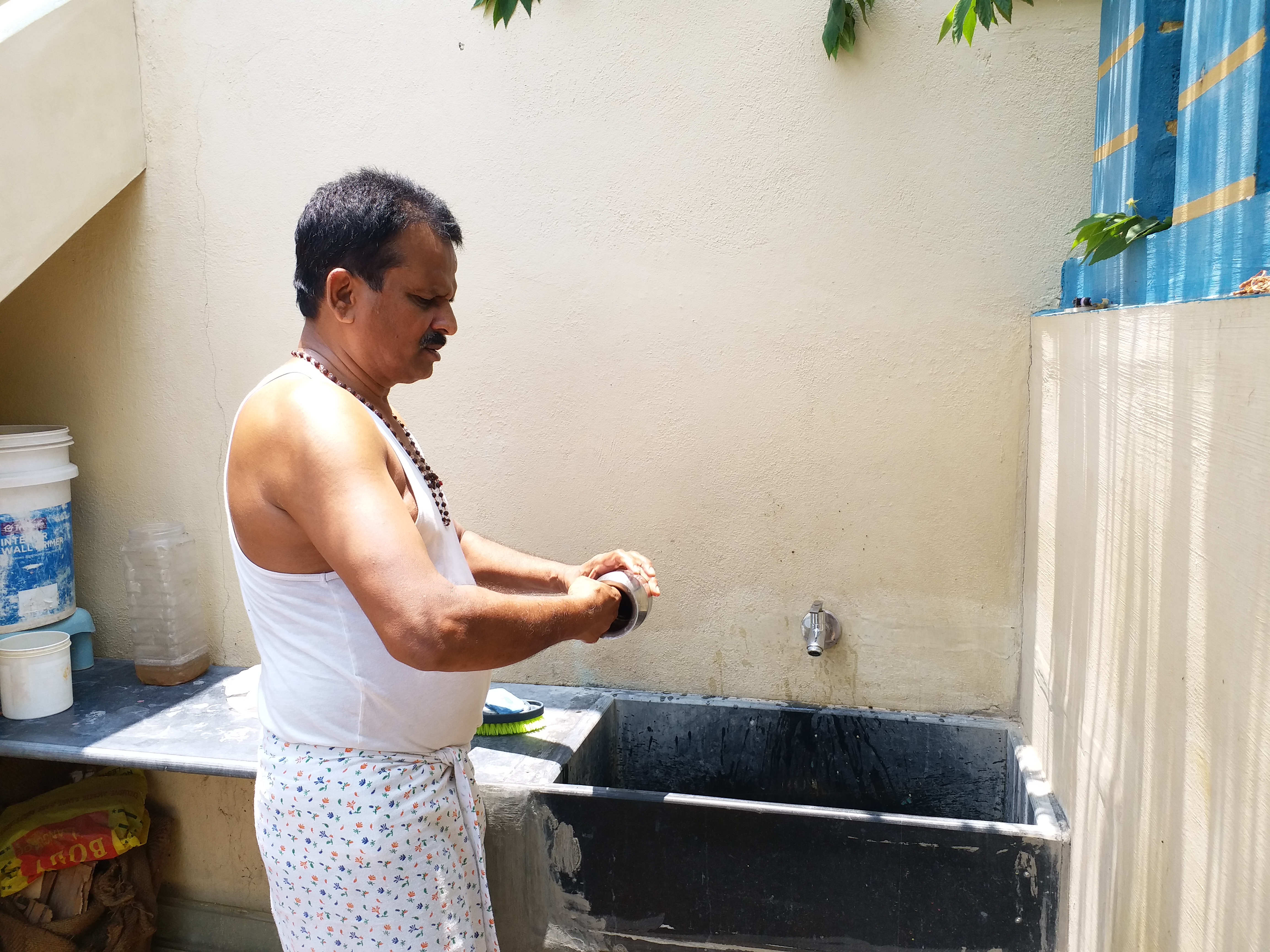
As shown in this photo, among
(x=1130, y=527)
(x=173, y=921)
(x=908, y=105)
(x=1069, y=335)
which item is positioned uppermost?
(x=908, y=105)

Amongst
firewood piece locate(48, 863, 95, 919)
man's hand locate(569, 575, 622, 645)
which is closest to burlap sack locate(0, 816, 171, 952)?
firewood piece locate(48, 863, 95, 919)

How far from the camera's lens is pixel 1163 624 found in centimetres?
136

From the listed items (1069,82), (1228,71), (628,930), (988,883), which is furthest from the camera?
(1069,82)

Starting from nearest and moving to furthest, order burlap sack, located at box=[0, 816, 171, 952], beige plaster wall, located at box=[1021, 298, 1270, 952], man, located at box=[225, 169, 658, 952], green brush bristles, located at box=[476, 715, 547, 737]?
beige plaster wall, located at box=[1021, 298, 1270, 952] < man, located at box=[225, 169, 658, 952] < green brush bristles, located at box=[476, 715, 547, 737] < burlap sack, located at box=[0, 816, 171, 952]

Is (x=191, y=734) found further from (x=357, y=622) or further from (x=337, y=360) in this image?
(x=337, y=360)

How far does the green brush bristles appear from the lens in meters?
2.43

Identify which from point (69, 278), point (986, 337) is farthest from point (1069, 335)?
point (69, 278)

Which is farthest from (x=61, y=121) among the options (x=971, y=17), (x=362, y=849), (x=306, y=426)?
(x=971, y=17)

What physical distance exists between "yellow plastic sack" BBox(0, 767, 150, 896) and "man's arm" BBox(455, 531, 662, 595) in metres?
1.65

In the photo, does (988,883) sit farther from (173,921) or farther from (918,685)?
(173,921)

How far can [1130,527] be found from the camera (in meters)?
1.52

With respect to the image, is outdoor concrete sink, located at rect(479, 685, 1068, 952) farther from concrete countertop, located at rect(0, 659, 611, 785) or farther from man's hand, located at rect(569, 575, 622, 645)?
man's hand, located at rect(569, 575, 622, 645)

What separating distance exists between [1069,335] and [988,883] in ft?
3.69

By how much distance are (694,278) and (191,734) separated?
71.2 inches
